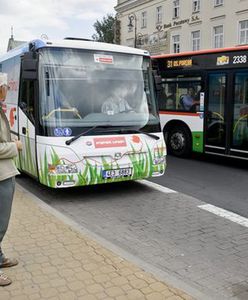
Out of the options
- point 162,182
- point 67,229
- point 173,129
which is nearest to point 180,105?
point 173,129

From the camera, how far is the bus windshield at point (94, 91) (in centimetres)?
714

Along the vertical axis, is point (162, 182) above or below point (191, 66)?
below

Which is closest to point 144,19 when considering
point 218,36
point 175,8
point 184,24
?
point 175,8

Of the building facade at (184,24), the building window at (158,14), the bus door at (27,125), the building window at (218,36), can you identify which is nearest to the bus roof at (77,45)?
the bus door at (27,125)

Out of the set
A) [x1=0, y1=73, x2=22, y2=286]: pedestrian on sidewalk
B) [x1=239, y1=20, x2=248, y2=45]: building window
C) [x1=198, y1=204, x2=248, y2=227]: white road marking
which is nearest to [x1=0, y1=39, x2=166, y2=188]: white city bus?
[x1=198, y1=204, x2=248, y2=227]: white road marking

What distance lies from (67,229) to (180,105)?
743 cm

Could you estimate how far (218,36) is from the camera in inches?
1375

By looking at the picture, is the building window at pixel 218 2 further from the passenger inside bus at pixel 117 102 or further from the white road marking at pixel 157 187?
the passenger inside bus at pixel 117 102

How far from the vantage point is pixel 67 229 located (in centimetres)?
550

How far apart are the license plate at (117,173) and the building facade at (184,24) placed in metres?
27.6

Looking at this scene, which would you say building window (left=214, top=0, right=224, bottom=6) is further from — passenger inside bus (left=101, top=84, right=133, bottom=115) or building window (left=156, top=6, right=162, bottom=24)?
passenger inside bus (left=101, top=84, right=133, bottom=115)

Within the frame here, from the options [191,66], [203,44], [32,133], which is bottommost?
[32,133]

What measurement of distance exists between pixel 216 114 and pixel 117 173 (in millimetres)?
4580

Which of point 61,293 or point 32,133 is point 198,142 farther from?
point 61,293
